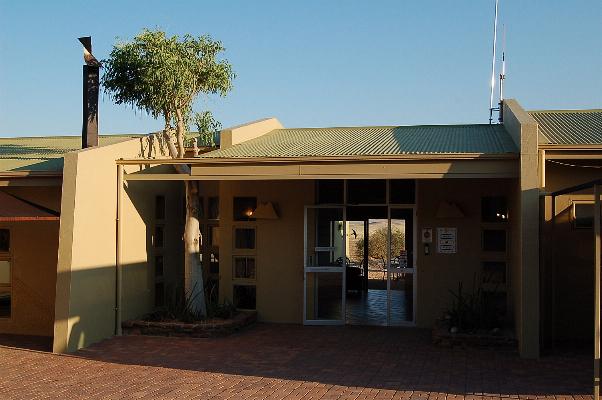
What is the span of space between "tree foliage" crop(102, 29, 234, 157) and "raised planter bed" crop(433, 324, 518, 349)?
554 cm

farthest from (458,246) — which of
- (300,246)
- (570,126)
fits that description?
(570,126)

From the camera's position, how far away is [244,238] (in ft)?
44.0

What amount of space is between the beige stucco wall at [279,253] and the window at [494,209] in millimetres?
3150

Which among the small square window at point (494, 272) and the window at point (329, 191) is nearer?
the small square window at point (494, 272)

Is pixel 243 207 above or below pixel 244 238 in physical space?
above

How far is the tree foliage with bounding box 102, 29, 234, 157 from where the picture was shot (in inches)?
462

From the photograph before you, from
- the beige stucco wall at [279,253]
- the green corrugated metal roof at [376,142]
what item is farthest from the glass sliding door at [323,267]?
the green corrugated metal roof at [376,142]

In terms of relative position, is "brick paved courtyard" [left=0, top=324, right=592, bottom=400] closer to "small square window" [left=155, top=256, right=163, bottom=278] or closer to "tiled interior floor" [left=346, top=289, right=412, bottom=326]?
"tiled interior floor" [left=346, top=289, right=412, bottom=326]

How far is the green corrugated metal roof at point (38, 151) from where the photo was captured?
1251 centimetres

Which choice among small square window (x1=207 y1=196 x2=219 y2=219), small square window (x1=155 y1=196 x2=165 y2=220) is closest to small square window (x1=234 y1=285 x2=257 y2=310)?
small square window (x1=207 y1=196 x2=219 y2=219)

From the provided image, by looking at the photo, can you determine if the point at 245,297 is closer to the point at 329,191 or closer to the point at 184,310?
the point at 184,310

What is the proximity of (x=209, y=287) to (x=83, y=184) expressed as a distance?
388 centimetres

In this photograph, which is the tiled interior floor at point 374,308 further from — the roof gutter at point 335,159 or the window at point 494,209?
the roof gutter at point 335,159

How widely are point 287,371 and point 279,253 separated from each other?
434 centimetres
